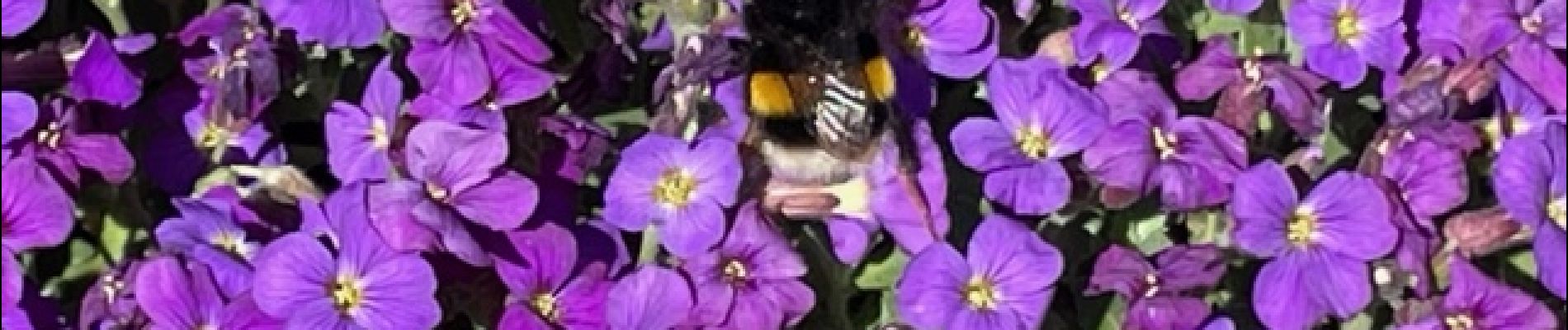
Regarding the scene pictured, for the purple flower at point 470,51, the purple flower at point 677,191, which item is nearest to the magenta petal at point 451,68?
the purple flower at point 470,51

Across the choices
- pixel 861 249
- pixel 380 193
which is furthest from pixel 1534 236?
pixel 380 193

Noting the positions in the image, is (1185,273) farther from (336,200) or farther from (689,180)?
(336,200)

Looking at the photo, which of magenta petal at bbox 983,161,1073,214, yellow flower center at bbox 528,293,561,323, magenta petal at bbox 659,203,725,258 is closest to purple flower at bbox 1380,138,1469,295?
magenta petal at bbox 983,161,1073,214

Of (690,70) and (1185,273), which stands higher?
(690,70)

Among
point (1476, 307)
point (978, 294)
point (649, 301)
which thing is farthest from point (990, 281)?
point (1476, 307)

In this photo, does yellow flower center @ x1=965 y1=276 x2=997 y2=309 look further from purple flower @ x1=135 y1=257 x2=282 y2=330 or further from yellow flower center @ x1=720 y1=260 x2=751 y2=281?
purple flower @ x1=135 y1=257 x2=282 y2=330

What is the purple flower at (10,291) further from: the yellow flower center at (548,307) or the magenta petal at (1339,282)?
the magenta petal at (1339,282)

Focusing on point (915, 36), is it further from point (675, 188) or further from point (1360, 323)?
point (1360, 323)
